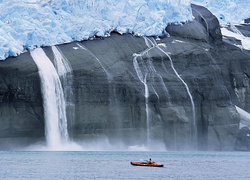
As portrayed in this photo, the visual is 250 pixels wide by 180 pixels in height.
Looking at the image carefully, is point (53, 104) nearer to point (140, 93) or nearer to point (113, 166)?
point (140, 93)

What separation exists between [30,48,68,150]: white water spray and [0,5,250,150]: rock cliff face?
53cm

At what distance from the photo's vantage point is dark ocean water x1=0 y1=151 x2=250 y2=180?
158 ft

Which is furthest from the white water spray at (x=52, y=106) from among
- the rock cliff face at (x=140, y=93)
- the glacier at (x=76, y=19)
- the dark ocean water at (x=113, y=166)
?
the dark ocean water at (x=113, y=166)

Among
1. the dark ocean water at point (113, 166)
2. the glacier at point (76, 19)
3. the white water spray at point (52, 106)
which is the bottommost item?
the dark ocean water at point (113, 166)

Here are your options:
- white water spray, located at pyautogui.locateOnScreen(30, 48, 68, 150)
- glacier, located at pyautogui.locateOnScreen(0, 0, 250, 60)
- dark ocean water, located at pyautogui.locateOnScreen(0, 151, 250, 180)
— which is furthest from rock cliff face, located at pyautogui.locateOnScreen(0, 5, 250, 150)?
dark ocean water, located at pyautogui.locateOnScreen(0, 151, 250, 180)

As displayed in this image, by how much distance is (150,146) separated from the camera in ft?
251

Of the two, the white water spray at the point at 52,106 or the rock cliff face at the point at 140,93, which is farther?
the white water spray at the point at 52,106

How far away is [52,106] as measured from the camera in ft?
241

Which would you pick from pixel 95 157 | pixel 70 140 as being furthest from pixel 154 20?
pixel 95 157

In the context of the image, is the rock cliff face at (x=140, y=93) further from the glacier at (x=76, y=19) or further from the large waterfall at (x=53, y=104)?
the glacier at (x=76, y=19)

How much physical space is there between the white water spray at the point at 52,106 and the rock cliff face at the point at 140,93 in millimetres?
525

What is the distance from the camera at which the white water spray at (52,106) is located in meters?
72.9

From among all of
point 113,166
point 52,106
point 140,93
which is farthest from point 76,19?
point 113,166

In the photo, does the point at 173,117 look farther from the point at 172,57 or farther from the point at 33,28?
the point at 33,28
